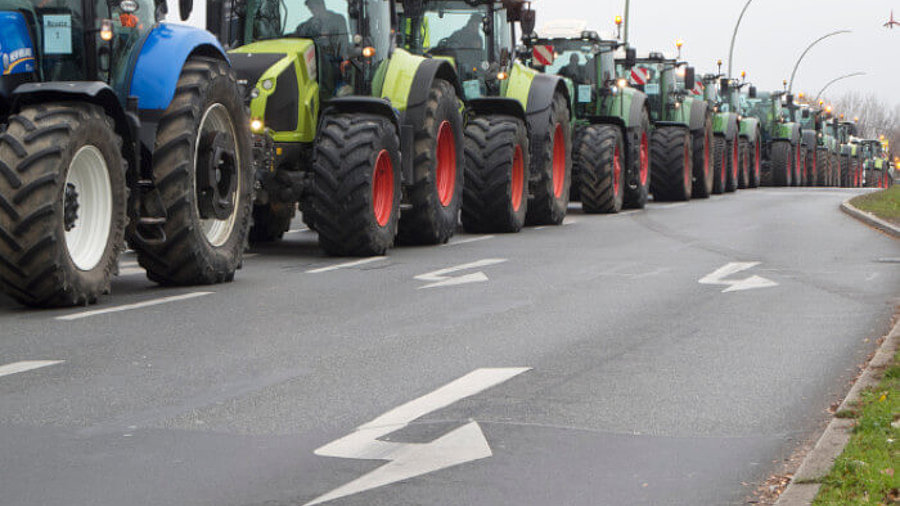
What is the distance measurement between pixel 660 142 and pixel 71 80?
64.0 ft

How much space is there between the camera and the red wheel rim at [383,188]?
14242 mm

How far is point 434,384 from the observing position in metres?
7.16

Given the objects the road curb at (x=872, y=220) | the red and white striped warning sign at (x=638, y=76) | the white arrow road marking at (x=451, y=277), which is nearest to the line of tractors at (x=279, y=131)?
the white arrow road marking at (x=451, y=277)

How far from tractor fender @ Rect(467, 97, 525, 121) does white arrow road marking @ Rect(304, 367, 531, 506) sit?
12.1m

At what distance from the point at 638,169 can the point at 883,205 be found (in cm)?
393

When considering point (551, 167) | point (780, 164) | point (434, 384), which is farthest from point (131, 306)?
point (780, 164)

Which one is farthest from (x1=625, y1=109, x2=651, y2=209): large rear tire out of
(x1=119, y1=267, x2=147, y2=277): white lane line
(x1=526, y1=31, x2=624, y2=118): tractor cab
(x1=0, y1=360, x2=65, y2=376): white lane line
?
(x1=0, y1=360, x2=65, y2=376): white lane line

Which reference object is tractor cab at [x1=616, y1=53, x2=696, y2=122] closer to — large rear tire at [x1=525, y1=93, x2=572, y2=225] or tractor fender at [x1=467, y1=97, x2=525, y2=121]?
large rear tire at [x1=525, y1=93, x2=572, y2=225]

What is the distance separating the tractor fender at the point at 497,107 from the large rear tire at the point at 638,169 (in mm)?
6595

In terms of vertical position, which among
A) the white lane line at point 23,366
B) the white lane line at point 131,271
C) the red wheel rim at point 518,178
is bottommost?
the white lane line at point 131,271

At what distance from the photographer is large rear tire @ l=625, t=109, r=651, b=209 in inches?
984

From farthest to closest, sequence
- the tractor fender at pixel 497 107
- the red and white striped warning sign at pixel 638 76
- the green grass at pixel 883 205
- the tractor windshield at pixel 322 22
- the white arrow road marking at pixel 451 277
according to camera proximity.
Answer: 1. the red and white striped warning sign at pixel 638 76
2. the green grass at pixel 883 205
3. the tractor fender at pixel 497 107
4. the tractor windshield at pixel 322 22
5. the white arrow road marking at pixel 451 277

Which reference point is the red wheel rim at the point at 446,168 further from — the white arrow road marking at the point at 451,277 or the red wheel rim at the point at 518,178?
the white arrow road marking at the point at 451,277

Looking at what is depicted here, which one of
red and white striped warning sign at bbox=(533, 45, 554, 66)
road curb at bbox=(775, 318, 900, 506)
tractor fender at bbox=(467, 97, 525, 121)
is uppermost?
red and white striped warning sign at bbox=(533, 45, 554, 66)
